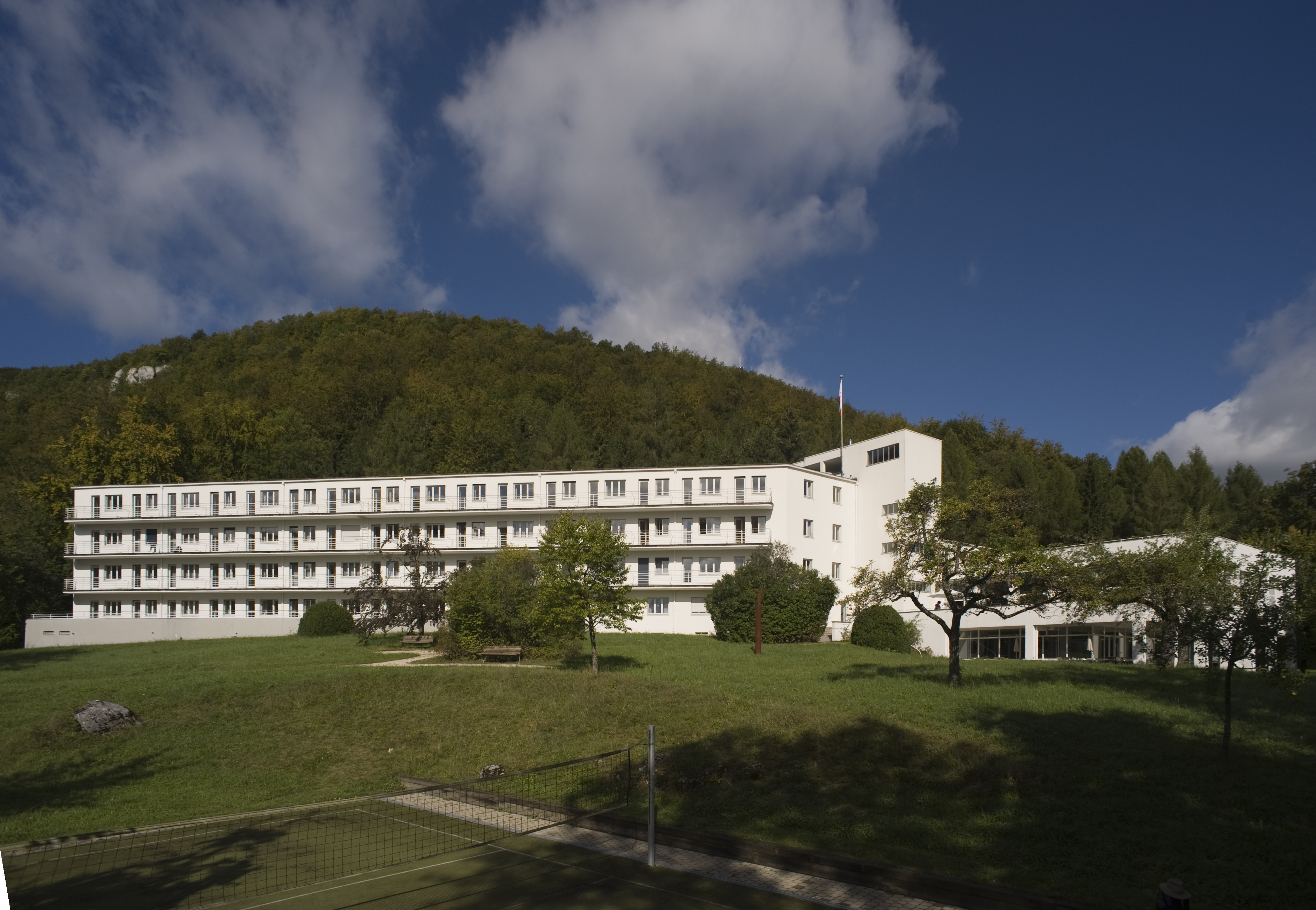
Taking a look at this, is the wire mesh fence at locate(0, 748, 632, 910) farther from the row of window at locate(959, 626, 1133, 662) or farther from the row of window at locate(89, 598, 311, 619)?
the row of window at locate(89, 598, 311, 619)

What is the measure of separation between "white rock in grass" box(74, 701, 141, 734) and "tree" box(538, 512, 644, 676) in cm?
1314

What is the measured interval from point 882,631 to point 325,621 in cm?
3444

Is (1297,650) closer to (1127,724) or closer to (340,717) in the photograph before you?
(1127,724)

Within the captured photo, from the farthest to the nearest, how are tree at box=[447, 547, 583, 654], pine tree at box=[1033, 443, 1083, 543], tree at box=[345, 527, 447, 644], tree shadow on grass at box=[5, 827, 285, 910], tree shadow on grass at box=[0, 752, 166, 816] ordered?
pine tree at box=[1033, 443, 1083, 543] → tree at box=[345, 527, 447, 644] → tree at box=[447, 547, 583, 654] → tree shadow on grass at box=[0, 752, 166, 816] → tree shadow on grass at box=[5, 827, 285, 910]

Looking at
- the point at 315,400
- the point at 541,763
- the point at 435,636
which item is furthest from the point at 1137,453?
the point at 315,400

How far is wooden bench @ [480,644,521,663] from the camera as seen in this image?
3350 cm

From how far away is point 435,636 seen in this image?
39875 mm

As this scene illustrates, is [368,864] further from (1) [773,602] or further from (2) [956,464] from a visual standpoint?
(2) [956,464]

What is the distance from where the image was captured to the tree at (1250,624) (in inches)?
597

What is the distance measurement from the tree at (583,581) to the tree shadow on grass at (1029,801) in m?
11.7

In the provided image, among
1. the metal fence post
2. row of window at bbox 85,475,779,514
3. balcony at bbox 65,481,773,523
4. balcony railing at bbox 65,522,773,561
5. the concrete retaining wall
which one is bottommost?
the concrete retaining wall

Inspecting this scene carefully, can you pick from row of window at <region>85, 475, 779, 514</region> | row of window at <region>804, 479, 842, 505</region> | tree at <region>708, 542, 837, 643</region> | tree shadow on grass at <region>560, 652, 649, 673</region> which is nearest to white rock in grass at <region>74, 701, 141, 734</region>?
tree shadow on grass at <region>560, 652, 649, 673</region>

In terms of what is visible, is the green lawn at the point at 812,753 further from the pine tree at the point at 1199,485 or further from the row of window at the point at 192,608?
the pine tree at the point at 1199,485

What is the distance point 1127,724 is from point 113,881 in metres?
19.5
